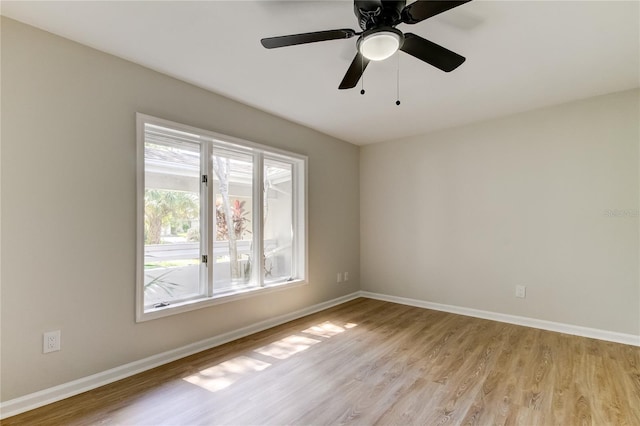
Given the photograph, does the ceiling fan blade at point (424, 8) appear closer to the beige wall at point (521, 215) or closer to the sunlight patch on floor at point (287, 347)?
the sunlight patch on floor at point (287, 347)

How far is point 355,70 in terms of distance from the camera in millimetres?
2010

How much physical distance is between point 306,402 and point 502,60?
2917 mm

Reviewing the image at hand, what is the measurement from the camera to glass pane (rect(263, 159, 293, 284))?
3.71 meters

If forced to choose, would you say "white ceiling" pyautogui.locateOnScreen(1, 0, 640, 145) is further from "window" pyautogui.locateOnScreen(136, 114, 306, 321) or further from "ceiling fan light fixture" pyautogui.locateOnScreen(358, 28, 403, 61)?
"window" pyautogui.locateOnScreen(136, 114, 306, 321)

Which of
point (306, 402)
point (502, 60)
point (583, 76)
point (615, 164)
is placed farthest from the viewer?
point (615, 164)

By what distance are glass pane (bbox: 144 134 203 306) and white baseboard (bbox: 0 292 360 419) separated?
1.49 ft

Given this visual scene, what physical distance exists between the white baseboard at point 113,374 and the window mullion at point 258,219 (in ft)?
1.93

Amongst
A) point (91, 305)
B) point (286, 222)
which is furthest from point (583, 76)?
point (91, 305)

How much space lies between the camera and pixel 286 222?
397cm

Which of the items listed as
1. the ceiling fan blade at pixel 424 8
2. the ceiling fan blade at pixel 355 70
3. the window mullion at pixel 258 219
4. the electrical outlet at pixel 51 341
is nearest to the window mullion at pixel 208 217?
the window mullion at pixel 258 219

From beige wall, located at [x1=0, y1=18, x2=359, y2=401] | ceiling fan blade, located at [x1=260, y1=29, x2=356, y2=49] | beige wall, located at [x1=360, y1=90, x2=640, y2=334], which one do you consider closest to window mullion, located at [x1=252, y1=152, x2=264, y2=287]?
beige wall, located at [x1=0, y1=18, x2=359, y2=401]

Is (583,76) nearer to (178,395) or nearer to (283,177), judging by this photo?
(283,177)

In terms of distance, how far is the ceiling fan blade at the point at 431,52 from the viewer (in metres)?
1.74

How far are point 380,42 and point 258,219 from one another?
7.73 feet
